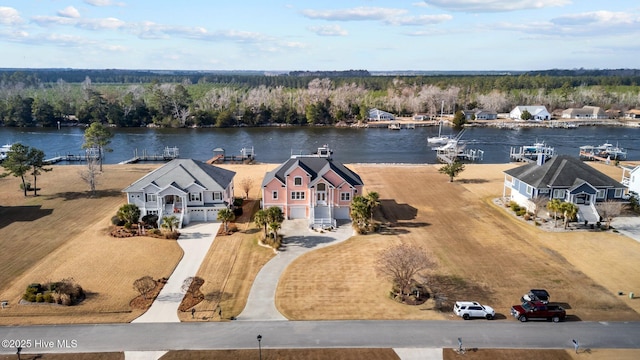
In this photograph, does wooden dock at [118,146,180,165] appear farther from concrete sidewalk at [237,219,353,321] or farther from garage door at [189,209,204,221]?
concrete sidewalk at [237,219,353,321]

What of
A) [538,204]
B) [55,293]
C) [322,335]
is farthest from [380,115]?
[322,335]

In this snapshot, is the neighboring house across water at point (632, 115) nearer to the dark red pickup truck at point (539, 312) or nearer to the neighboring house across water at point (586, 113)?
the neighboring house across water at point (586, 113)

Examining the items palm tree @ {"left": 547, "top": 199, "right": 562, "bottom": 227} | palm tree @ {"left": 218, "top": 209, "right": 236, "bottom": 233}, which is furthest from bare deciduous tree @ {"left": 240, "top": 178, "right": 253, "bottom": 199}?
palm tree @ {"left": 547, "top": 199, "right": 562, "bottom": 227}

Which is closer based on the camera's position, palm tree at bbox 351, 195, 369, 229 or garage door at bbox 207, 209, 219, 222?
palm tree at bbox 351, 195, 369, 229

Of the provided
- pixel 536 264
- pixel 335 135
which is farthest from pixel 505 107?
pixel 536 264

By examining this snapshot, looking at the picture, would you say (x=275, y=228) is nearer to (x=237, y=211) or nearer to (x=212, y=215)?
(x=212, y=215)

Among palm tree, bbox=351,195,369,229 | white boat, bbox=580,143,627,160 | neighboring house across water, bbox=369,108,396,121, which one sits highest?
neighboring house across water, bbox=369,108,396,121
